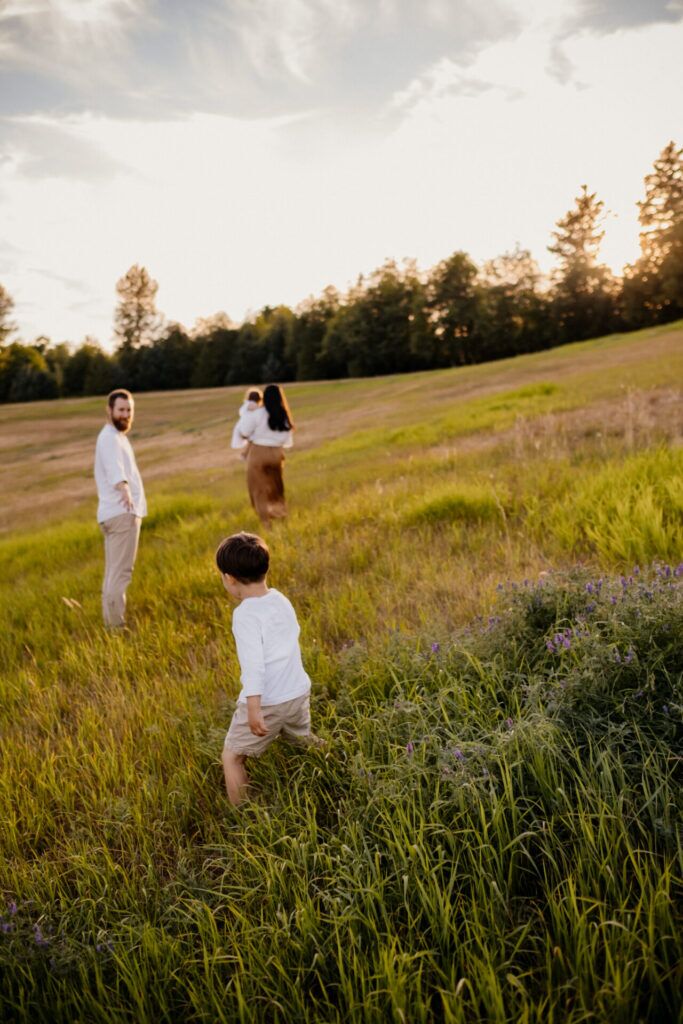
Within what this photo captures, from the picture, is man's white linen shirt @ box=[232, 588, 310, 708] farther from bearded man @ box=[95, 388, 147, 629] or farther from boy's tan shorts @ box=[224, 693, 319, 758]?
bearded man @ box=[95, 388, 147, 629]

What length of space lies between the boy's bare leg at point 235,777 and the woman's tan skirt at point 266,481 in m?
6.05

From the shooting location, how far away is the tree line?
67562mm

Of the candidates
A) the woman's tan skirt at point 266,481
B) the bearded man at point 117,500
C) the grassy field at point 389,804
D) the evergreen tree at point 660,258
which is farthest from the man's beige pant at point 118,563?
the evergreen tree at point 660,258

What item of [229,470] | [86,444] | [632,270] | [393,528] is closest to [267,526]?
[393,528]

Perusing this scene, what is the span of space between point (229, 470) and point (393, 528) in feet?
43.1

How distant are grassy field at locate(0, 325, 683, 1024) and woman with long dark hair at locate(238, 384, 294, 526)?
357 centimetres

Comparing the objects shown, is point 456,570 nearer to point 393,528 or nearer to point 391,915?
point 393,528

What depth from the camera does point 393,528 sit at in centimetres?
629

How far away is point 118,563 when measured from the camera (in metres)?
5.80

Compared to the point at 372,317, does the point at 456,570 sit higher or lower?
lower

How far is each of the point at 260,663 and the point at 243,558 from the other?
19.4 inches

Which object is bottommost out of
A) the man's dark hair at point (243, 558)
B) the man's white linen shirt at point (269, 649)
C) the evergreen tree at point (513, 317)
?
the man's white linen shirt at point (269, 649)

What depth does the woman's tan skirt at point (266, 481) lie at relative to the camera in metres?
8.68

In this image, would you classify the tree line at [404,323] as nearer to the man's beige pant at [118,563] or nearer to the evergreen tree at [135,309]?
the evergreen tree at [135,309]
